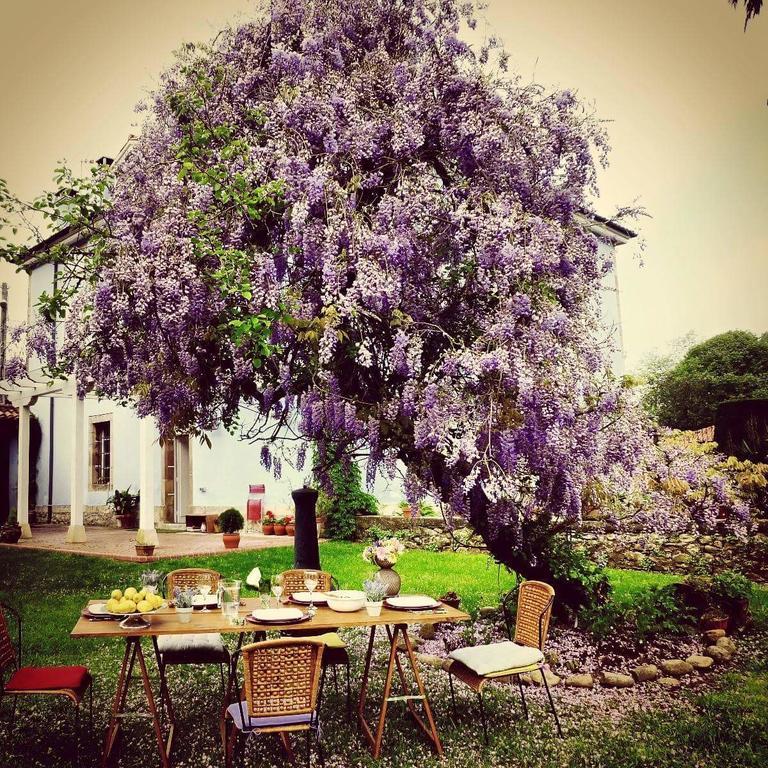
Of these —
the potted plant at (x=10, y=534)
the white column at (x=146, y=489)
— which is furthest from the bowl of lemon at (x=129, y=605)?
the potted plant at (x=10, y=534)

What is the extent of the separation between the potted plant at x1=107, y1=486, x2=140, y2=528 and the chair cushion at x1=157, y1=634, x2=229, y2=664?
28.9ft

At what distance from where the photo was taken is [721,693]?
375cm

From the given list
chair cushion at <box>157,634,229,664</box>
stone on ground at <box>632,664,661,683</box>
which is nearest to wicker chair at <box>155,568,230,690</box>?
chair cushion at <box>157,634,229,664</box>

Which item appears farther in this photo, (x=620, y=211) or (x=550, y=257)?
(x=620, y=211)

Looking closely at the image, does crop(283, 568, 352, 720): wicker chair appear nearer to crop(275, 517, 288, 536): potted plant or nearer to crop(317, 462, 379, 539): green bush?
crop(317, 462, 379, 539): green bush

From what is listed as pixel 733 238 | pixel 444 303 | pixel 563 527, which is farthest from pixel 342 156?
pixel 733 238

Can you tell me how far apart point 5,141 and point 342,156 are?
99.1 inches

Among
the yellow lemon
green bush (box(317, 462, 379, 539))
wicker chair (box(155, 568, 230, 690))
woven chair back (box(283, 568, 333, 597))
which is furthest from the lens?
green bush (box(317, 462, 379, 539))

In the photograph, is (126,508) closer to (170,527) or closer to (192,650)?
(170,527)

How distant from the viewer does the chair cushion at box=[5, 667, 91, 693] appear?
2994 millimetres

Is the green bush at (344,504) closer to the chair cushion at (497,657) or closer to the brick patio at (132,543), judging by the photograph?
the brick patio at (132,543)

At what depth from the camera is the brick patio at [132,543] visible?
8.27m

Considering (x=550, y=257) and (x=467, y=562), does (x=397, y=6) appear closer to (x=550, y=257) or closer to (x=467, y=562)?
(x=550, y=257)

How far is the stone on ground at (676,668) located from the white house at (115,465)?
608 cm
